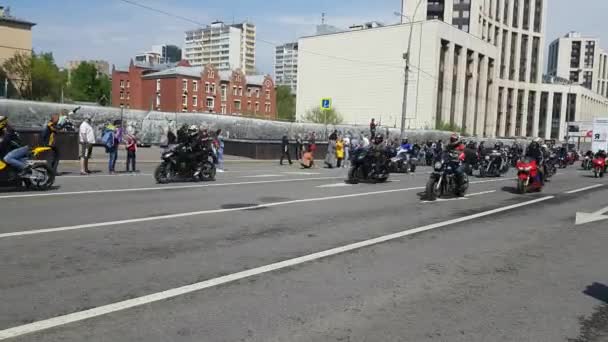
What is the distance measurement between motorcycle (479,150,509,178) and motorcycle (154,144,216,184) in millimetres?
13003

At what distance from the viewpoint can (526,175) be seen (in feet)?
55.3

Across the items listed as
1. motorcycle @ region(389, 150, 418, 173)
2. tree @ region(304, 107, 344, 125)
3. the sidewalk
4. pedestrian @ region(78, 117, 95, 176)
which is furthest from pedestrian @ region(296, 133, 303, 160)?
tree @ region(304, 107, 344, 125)

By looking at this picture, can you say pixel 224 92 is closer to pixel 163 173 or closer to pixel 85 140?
pixel 85 140

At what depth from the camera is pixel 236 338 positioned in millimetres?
4266

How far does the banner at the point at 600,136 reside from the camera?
4422 centimetres

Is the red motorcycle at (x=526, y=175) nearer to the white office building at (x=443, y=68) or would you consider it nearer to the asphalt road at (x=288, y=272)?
the asphalt road at (x=288, y=272)

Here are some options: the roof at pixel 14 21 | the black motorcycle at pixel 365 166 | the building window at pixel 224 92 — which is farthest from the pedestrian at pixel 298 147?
the building window at pixel 224 92

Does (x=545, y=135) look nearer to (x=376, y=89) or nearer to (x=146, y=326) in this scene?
(x=376, y=89)

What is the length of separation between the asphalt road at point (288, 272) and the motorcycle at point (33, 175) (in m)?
0.66

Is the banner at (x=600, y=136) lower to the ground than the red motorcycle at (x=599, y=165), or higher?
higher

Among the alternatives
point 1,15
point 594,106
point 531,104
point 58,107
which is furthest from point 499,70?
point 58,107

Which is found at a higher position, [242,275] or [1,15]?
[1,15]

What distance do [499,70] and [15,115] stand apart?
84.6 meters

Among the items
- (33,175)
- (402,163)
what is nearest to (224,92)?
(402,163)
